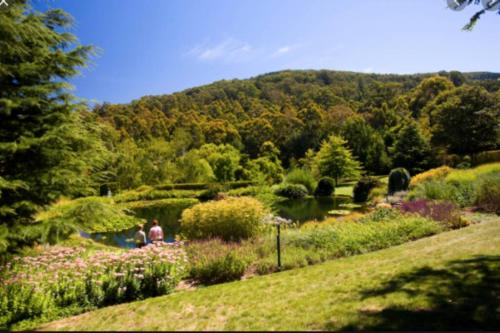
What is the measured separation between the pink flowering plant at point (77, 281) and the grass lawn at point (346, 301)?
1.53ft

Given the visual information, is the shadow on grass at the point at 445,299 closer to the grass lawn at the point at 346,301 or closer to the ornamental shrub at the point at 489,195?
the grass lawn at the point at 346,301

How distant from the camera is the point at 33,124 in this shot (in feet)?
17.7

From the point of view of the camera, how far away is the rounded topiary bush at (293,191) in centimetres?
2720

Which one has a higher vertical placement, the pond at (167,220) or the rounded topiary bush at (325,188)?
the rounded topiary bush at (325,188)

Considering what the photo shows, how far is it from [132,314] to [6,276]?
2.27 meters

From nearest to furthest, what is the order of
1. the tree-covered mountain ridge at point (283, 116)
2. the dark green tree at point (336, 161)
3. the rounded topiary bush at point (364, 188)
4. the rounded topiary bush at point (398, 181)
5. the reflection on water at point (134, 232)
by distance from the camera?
the reflection on water at point (134, 232) → the rounded topiary bush at point (398, 181) → the rounded topiary bush at point (364, 188) → the dark green tree at point (336, 161) → the tree-covered mountain ridge at point (283, 116)

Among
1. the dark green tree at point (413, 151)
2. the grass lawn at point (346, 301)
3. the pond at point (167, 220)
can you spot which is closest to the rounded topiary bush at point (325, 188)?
the pond at point (167, 220)

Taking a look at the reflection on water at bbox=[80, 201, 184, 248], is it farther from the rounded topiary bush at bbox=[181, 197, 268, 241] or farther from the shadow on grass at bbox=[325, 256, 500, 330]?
the shadow on grass at bbox=[325, 256, 500, 330]

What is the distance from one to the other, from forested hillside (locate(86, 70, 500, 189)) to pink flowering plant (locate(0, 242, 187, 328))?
304 cm

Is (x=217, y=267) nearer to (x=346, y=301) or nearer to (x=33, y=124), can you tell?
(x=346, y=301)

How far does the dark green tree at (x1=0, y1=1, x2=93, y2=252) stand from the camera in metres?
5.05

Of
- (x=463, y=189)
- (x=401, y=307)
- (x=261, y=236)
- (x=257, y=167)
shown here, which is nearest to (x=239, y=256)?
(x=261, y=236)

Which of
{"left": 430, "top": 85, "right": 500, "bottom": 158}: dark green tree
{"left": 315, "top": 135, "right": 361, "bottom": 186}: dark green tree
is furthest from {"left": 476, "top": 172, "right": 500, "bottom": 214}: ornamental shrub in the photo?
{"left": 430, "top": 85, "right": 500, "bottom": 158}: dark green tree

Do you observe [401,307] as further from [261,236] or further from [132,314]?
[261,236]
